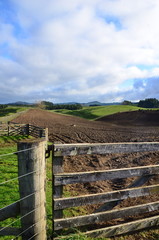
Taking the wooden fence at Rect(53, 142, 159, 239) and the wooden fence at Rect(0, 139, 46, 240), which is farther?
the wooden fence at Rect(53, 142, 159, 239)

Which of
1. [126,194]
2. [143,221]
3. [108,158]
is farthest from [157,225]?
[108,158]

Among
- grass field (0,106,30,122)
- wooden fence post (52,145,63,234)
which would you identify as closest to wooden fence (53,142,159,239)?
wooden fence post (52,145,63,234)

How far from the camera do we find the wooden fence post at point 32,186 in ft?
9.16

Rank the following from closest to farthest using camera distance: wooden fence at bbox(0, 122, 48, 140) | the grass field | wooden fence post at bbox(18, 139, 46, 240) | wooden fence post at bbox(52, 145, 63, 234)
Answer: wooden fence post at bbox(18, 139, 46, 240) → wooden fence post at bbox(52, 145, 63, 234) → wooden fence at bbox(0, 122, 48, 140) → the grass field

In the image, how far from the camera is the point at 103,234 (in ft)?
12.5

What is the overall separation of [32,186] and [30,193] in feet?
0.34

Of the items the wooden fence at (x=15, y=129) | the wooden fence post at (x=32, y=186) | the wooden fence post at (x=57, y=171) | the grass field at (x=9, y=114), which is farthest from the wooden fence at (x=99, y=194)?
the grass field at (x=9, y=114)

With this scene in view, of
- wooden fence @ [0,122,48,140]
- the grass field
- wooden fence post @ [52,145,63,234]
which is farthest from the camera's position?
the grass field

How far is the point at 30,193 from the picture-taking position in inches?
112

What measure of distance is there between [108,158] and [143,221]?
6504mm

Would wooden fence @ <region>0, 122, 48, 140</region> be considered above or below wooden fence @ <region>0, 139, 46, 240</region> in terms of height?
below

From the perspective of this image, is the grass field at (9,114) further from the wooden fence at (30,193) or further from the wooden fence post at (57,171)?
the wooden fence at (30,193)

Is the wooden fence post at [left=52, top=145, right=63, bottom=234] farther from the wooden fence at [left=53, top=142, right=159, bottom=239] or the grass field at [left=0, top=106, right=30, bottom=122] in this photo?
the grass field at [left=0, top=106, right=30, bottom=122]

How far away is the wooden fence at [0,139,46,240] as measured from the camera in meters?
2.80
